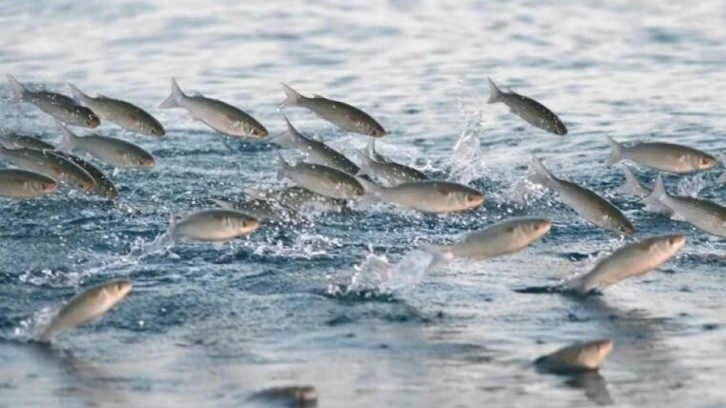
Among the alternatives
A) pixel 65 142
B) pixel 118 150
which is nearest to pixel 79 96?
pixel 65 142

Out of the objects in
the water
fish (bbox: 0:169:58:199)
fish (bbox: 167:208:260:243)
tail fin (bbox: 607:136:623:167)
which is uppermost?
fish (bbox: 0:169:58:199)

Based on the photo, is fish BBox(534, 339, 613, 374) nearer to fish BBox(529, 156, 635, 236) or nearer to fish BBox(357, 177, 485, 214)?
fish BBox(357, 177, 485, 214)

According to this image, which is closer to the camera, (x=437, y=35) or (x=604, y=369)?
(x=604, y=369)

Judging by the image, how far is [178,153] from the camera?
14.7m

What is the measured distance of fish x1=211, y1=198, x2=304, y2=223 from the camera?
11.2m

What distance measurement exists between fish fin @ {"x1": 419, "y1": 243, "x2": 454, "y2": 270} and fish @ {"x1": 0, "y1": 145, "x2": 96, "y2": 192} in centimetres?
260

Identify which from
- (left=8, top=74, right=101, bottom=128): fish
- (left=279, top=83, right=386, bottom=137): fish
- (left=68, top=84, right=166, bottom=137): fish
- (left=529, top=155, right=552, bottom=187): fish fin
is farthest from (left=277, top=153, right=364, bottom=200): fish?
(left=8, top=74, right=101, bottom=128): fish

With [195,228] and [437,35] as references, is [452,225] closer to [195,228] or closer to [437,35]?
[195,228]

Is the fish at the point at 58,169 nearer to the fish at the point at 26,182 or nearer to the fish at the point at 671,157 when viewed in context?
the fish at the point at 26,182

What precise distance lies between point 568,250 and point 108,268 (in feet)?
8.99

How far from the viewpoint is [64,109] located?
1198cm

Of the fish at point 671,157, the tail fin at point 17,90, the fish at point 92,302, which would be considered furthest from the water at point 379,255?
the tail fin at point 17,90

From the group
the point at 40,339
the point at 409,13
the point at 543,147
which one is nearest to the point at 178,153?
the point at 543,147

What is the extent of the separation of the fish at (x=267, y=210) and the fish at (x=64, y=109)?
1199 mm
